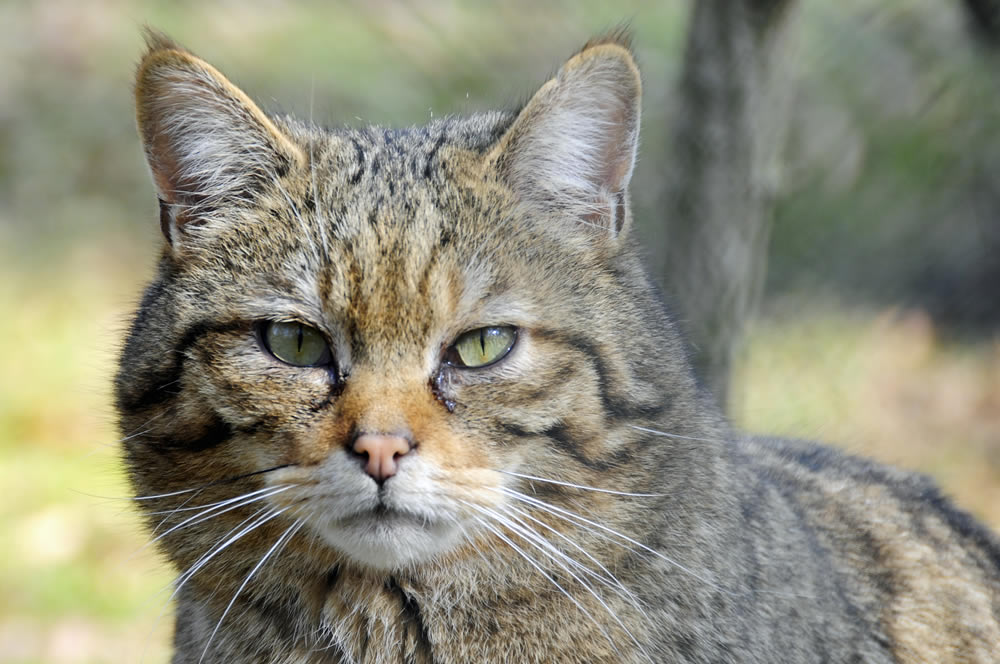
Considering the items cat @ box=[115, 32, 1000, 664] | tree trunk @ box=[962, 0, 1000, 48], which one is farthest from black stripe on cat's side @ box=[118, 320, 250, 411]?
tree trunk @ box=[962, 0, 1000, 48]

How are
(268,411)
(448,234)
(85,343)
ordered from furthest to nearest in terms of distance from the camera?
(85,343)
(448,234)
(268,411)

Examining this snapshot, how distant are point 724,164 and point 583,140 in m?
1.39

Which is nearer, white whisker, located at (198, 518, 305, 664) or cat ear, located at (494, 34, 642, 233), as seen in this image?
white whisker, located at (198, 518, 305, 664)

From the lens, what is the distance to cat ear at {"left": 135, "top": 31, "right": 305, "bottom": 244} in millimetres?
2725

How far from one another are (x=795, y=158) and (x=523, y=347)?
4322 millimetres

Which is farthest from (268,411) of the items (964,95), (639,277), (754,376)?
(964,95)

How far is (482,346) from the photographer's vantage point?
2.56 m

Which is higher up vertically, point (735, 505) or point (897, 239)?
point (897, 239)

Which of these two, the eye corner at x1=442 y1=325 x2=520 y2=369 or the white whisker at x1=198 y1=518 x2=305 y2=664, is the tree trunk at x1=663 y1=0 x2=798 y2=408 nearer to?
the eye corner at x1=442 y1=325 x2=520 y2=369

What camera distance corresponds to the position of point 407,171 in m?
2.72

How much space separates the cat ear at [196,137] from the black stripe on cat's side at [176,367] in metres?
0.29

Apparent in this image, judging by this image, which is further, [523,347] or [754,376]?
[754,376]

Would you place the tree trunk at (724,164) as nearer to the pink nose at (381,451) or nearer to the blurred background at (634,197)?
the blurred background at (634,197)

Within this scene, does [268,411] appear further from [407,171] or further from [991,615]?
[991,615]
